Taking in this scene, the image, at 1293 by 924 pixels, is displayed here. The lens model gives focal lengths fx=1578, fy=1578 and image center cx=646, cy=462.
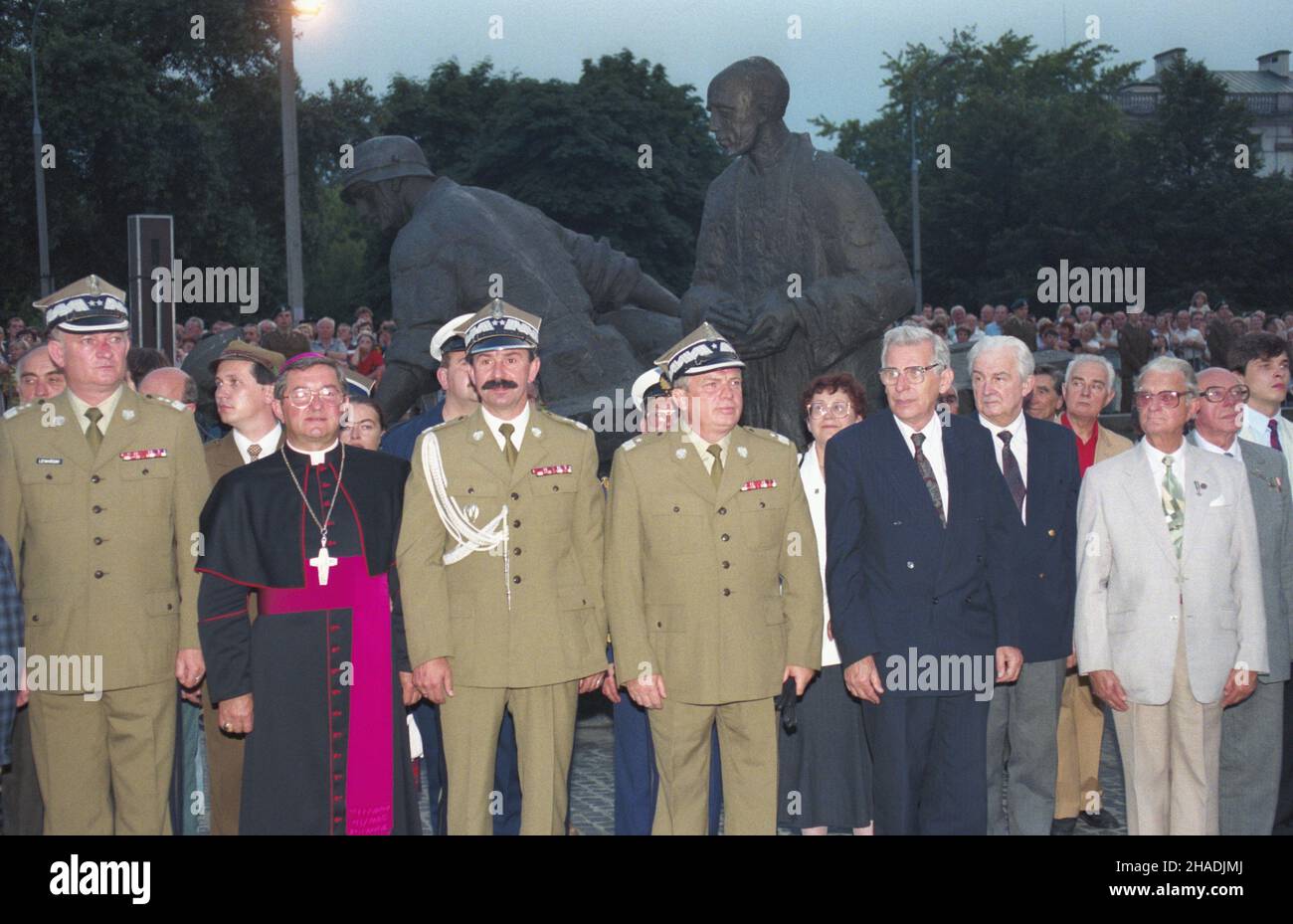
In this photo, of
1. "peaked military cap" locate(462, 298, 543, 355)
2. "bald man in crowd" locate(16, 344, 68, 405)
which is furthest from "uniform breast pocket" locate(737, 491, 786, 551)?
"bald man in crowd" locate(16, 344, 68, 405)

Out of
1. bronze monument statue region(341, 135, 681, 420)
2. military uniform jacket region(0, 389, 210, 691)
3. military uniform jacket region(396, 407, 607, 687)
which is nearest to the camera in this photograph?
military uniform jacket region(396, 407, 607, 687)

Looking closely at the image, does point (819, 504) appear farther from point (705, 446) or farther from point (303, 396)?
point (303, 396)

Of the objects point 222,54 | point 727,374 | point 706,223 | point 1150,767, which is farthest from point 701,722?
point 222,54

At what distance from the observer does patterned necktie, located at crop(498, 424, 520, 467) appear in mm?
5754

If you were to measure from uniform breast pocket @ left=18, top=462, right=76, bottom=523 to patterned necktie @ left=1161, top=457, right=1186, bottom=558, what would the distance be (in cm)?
403

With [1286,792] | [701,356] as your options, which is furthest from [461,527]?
[1286,792]

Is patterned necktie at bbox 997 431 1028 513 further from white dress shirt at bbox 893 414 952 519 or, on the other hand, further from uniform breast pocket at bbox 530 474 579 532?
uniform breast pocket at bbox 530 474 579 532

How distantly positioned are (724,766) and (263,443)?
233 cm

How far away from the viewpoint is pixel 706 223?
26.8 feet

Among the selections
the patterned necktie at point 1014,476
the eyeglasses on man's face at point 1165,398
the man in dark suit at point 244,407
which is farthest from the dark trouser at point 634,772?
the eyeglasses on man's face at point 1165,398

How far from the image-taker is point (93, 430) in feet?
19.1

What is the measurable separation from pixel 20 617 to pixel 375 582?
119 cm

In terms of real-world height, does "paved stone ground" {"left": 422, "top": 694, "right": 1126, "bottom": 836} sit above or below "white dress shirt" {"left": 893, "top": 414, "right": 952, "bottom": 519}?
below
